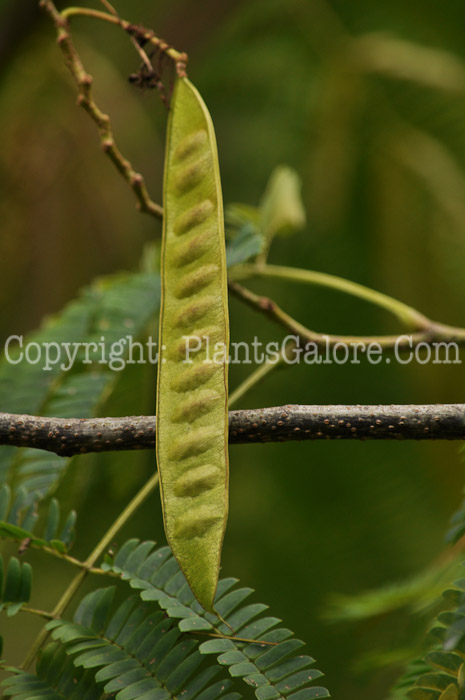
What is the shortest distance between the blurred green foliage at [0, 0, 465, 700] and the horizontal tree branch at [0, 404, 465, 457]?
1.01 m

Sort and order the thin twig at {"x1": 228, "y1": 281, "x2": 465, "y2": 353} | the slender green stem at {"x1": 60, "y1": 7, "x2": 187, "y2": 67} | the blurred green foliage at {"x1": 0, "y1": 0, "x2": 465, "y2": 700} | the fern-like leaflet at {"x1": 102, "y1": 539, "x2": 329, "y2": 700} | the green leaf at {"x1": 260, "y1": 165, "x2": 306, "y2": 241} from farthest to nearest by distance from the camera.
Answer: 1. the blurred green foliage at {"x1": 0, "y1": 0, "x2": 465, "y2": 700}
2. the green leaf at {"x1": 260, "y1": 165, "x2": 306, "y2": 241}
3. the thin twig at {"x1": 228, "y1": 281, "x2": 465, "y2": 353}
4. the slender green stem at {"x1": 60, "y1": 7, "x2": 187, "y2": 67}
5. the fern-like leaflet at {"x1": 102, "y1": 539, "x2": 329, "y2": 700}

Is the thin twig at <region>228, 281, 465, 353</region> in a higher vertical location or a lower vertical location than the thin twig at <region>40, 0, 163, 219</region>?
lower

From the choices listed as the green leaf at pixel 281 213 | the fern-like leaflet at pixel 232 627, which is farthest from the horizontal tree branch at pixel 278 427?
the green leaf at pixel 281 213

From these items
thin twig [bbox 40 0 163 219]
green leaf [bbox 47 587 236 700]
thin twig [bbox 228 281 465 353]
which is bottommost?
green leaf [bbox 47 587 236 700]

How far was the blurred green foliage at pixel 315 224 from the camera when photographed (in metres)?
2.02

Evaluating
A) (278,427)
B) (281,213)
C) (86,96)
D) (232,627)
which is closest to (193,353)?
(278,427)

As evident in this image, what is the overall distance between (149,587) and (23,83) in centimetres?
205

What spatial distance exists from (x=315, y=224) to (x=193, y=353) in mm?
1596

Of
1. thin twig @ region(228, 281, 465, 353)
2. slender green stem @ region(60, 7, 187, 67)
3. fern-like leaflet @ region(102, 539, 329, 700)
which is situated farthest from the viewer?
thin twig @ region(228, 281, 465, 353)

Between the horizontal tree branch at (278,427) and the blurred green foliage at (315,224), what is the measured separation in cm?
101

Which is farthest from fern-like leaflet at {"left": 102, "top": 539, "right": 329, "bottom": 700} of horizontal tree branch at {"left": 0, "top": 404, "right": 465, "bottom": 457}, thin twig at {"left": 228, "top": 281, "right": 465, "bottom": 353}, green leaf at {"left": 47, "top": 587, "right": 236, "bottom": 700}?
thin twig at {"left": 228, "top": 281, "right": 465, "bottom": 353}

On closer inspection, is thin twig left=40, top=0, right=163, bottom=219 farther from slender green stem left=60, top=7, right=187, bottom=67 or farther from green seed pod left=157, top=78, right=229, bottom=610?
green seed pod left=157, top=78, right=229, bottom=610

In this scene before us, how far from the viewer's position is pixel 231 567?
2205 millimetres

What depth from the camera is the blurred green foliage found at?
202cm
